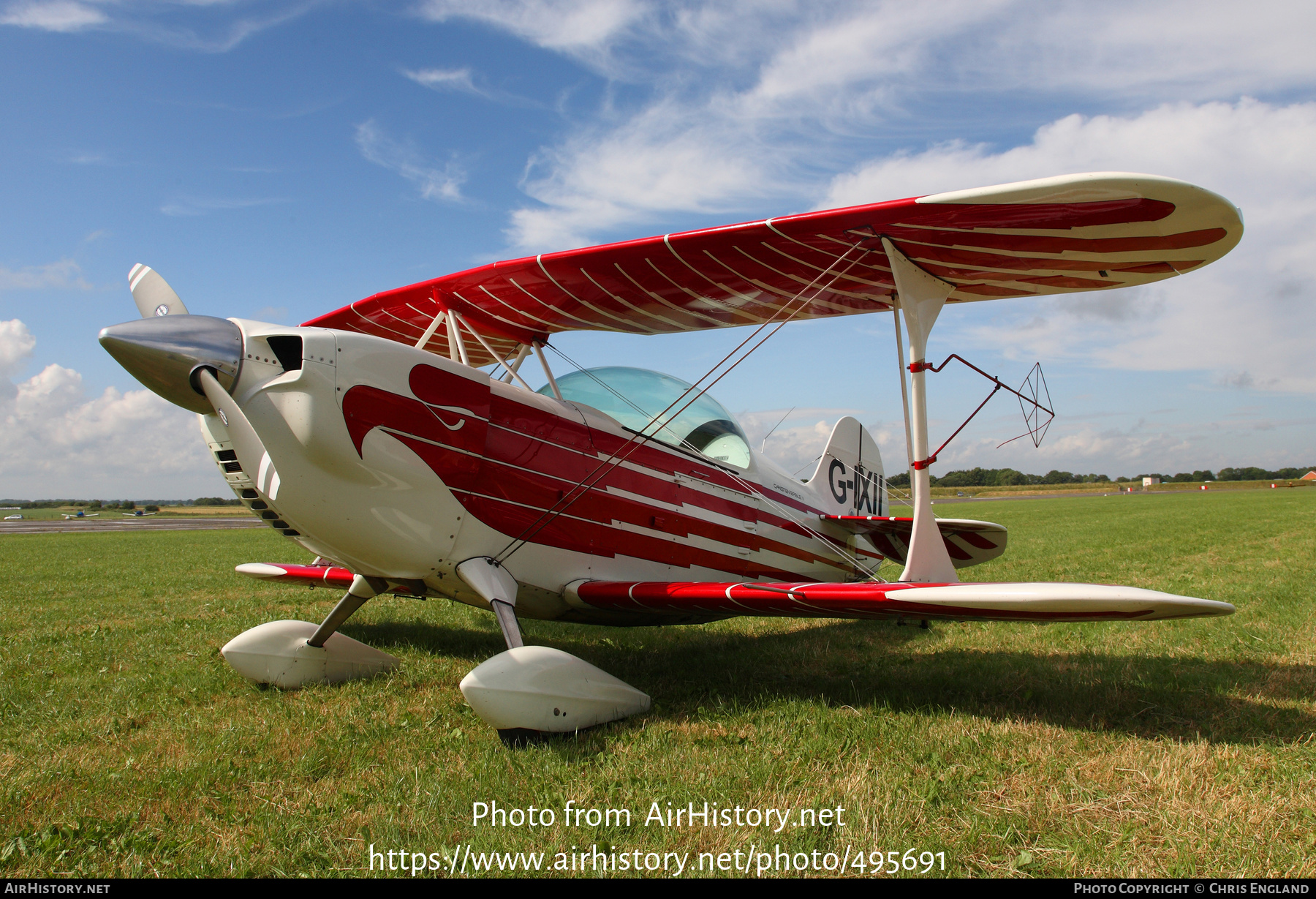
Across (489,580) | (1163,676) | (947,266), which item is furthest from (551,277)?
(1163,676)

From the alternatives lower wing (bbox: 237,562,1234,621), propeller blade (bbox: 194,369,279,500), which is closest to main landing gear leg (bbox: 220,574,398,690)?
lower wing (bbox: 237,562,1234,621)

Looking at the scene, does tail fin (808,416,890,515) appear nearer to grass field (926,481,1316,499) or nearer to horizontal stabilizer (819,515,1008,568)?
horizontal stabilizer (819,515,1008,568)

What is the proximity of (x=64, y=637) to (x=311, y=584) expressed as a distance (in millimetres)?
2456

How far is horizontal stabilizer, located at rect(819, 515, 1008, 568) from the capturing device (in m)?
6.60

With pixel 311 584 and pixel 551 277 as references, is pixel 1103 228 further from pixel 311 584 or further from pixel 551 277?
pixel 311 584

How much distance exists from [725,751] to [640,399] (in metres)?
3.09

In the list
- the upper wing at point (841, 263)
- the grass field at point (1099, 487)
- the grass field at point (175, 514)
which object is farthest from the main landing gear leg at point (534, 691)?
the grass field at point (1099, 487)

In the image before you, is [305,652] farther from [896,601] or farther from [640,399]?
[896,601]

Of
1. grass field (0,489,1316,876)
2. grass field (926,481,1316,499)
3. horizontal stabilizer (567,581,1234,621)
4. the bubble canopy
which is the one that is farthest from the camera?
grass field (926,481,1316,499)

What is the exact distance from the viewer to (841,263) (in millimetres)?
5004

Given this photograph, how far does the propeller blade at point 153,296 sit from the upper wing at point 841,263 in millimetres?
1698

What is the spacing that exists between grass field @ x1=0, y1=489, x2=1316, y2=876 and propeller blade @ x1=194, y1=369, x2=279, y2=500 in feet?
4.74

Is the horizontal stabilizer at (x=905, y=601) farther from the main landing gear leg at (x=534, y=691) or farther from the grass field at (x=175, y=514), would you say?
the grass field at (x=175, y=514)

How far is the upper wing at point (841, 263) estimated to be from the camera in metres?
3.80
